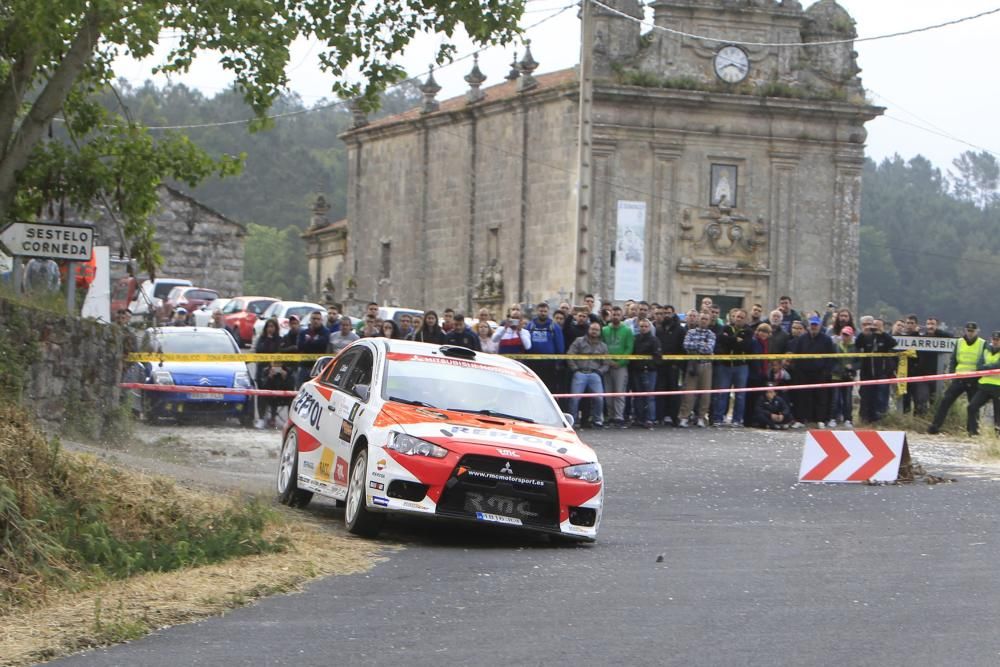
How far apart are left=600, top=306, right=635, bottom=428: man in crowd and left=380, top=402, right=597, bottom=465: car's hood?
1337 cm

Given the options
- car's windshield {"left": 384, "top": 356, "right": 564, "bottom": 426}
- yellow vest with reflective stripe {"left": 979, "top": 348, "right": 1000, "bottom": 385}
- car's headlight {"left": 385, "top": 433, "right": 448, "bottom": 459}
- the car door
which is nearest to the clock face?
yellow vest with reflective stripe {"left": 979, "top": 348, "right": 1000, "bottom": 385}

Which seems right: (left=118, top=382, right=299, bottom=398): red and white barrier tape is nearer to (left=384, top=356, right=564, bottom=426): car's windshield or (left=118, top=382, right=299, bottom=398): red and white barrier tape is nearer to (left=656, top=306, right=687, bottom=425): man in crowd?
(left=656, top=306, right=687, bottom=425): man in crowd

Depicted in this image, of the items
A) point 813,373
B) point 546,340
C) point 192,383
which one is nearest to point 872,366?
point 813,373

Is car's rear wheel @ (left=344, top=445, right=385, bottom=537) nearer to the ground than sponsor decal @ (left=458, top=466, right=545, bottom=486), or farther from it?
nearer to the ground

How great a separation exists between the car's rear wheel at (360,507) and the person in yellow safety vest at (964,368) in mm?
15970

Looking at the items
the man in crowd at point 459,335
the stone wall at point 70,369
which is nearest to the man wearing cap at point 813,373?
the man in crowd at point 459,335

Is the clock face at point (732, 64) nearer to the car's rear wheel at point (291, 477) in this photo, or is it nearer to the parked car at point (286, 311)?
the parked car at point (286, 311)

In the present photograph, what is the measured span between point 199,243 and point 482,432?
49.0 metres

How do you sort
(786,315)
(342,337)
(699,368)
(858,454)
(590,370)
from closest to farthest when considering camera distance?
(858,454) → (342,337) → (590,370) → (699,368) → (786,315)

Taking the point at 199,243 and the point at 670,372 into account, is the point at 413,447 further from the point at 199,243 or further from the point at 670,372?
the point at 199,243

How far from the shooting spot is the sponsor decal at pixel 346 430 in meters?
15.0

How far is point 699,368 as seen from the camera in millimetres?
29000

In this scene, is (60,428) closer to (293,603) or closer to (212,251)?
(293,603)

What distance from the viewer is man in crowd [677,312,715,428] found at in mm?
28797
